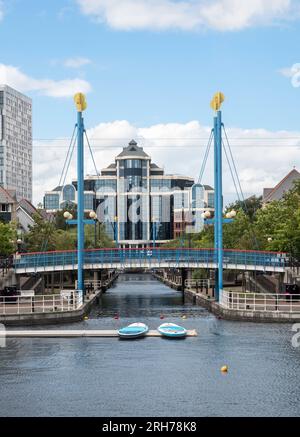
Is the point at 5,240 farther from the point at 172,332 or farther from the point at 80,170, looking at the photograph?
the point at 172,332

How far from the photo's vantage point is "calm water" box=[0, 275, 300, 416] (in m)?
37.9

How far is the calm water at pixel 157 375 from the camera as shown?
1491 inches

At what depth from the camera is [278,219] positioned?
103375 mm

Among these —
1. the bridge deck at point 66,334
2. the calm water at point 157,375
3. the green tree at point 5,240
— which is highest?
the green tree at point 5,240

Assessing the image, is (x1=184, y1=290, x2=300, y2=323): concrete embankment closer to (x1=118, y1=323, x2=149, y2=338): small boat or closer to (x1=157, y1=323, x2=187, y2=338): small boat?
(x1=157, y1=323, x2=187, y2=338): small boat

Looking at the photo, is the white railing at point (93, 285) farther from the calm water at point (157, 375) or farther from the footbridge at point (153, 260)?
the calm water at point (157, 375)

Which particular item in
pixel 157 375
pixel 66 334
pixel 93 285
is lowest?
pixel 157 375

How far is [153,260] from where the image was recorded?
8981cm

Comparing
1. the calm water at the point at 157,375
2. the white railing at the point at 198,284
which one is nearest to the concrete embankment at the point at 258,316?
the calm water at the point at 157,375

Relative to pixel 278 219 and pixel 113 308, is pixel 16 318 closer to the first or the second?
pixel 113 308

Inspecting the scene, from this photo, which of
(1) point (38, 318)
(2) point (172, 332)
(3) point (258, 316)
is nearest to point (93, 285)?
(1) point (38, 318)

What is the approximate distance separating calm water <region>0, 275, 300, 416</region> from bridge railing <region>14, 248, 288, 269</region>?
2414cm

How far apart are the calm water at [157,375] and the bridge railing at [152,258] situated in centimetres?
2414

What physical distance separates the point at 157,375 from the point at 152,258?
45.1 meters
